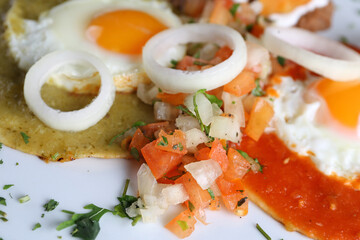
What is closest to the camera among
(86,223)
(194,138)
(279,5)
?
(86,223)

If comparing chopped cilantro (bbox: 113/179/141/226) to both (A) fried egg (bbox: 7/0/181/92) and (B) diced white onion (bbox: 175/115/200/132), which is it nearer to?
(B) diced white onion (bbox: 175/115/200/132)

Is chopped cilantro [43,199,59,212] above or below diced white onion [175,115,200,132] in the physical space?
below

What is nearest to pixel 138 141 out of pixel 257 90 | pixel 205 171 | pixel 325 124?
pixel 205 171

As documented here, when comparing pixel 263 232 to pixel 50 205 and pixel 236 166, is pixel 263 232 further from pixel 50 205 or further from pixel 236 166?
pixel 50 205

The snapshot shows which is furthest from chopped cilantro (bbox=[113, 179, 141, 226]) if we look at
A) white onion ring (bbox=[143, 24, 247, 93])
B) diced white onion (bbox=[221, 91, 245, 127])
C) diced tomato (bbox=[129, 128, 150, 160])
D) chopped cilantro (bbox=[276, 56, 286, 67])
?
chopped cilantro (bbox=[276, 56, 286, 67])

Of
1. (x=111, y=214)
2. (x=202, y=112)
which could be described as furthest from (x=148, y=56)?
(x=111, y=214)

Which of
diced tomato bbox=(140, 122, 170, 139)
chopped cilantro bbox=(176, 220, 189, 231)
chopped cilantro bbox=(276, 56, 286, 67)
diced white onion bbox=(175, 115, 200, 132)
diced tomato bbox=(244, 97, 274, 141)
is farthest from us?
chopped cilantro bbox=(276, 56, 286, 67)
